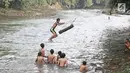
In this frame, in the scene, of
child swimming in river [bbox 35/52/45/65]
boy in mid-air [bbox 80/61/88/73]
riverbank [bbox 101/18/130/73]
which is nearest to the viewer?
riverbank [bbox 101/18/130/73]

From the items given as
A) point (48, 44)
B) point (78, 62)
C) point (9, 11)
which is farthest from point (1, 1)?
point (78, 62)

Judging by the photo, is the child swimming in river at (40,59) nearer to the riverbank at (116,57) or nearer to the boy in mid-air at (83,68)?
the boy in mid-air at (83,68)

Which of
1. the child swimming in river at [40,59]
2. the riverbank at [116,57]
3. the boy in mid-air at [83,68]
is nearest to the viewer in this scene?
the riverbank at [116,57]

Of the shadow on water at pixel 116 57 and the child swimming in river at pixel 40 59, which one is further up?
the child swimming in river at pixel 40 59

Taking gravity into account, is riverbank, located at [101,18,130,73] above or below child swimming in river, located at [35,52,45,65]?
below

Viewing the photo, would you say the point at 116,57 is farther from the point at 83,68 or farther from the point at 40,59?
the point at 40,59

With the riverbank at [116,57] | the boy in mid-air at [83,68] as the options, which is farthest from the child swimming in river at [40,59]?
the riverbank at [116,57]

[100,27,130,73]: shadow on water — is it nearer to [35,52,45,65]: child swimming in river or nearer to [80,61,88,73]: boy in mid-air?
[80,61,88,73]: boy in mid-air

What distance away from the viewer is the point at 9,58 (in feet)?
65.6

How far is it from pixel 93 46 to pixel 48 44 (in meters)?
3.48

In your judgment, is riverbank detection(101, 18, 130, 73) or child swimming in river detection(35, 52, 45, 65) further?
child swimming in river detection(35, 52, 45, 65)

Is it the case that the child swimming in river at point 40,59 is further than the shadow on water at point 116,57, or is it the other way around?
the child swimming in river at point 40,59

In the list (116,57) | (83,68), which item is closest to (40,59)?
(83,68)

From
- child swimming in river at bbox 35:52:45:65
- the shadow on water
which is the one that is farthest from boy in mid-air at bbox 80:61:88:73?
child swimming in river at bbox 35:52:45:65
